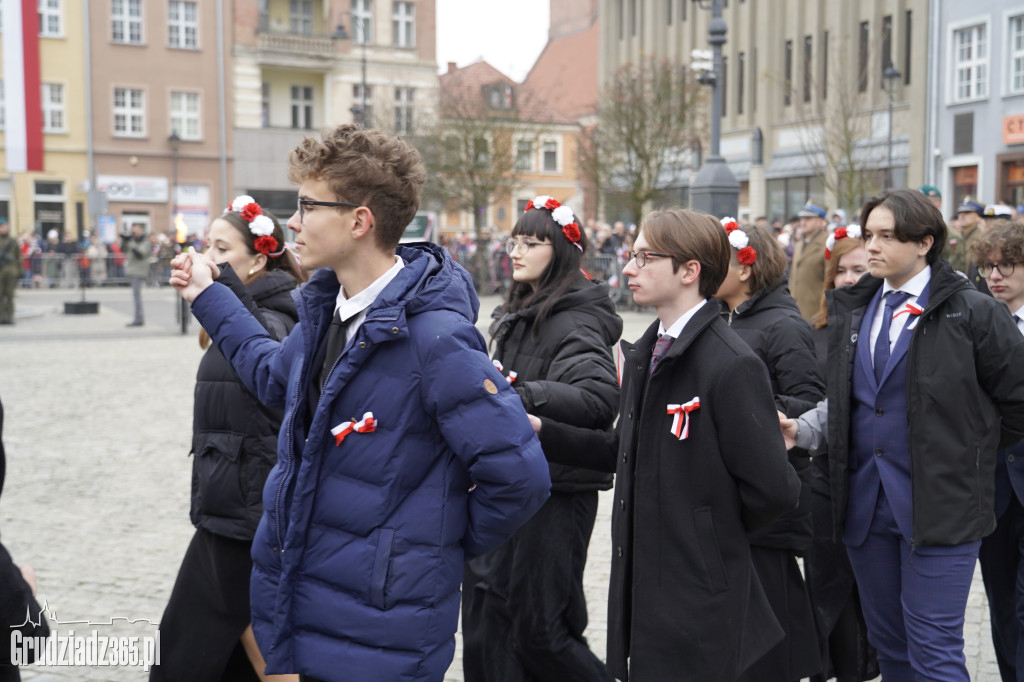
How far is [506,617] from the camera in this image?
14.3 feet

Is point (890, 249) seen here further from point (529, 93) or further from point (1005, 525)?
point (529, 93)

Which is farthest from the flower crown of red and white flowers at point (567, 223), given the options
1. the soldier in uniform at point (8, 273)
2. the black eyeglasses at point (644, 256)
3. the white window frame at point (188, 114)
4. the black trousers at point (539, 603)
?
the white window frame at point (188, 114)

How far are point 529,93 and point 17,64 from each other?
19.6m

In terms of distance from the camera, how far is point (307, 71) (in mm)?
50188

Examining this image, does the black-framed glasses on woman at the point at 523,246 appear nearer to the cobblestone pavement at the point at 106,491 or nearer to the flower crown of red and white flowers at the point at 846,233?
the cobblestone pavement at the point at 106,491

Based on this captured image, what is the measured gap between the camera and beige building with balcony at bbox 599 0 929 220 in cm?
3303

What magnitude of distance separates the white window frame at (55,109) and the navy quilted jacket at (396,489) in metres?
46.1

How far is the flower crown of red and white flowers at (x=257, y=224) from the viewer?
4238 mm

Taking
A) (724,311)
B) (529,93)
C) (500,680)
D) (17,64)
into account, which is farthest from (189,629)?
(529,93)

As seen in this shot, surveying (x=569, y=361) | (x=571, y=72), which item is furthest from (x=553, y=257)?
(x=571, y=72)

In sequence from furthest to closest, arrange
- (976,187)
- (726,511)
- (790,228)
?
1. (976,187)
2. (790,228)
3. (726,511)

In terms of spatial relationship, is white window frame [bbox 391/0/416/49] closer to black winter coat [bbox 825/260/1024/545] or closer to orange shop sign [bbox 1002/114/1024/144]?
orange shop sign [bbox 1002/114/1024/144]

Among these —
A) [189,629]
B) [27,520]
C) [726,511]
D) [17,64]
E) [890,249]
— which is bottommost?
[27,520]

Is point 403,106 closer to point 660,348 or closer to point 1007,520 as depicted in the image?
point 1007,520
